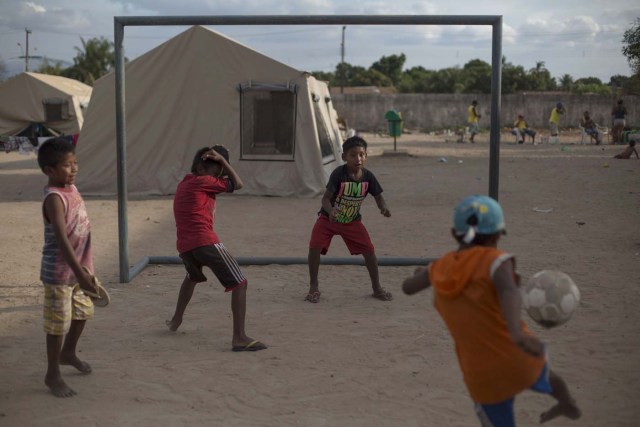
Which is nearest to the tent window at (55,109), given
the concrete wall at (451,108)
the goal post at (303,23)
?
the concrete wall at (451,108)

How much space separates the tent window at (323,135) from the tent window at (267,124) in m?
0.60

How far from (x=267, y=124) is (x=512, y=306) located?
11.9m

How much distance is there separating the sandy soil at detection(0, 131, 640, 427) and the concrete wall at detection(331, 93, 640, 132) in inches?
1194

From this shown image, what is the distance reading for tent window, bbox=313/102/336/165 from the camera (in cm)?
1483

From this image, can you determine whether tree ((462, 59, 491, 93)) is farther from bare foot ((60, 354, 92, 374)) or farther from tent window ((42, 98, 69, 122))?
bare foot ((60, 354, 92, 374))

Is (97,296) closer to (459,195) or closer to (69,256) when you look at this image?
(69,256)

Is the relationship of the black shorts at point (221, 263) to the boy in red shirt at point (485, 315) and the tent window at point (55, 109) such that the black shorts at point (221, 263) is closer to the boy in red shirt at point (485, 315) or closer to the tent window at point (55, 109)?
the boy in red shirt at point (485, 315)

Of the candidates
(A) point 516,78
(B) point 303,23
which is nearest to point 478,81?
(A) point 516,78

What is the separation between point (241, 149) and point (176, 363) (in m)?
9.69

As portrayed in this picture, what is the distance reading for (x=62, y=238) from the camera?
4098 millimetres

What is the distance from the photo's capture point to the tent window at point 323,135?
14.8m

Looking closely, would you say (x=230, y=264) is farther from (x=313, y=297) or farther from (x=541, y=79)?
(x=541, y=79)

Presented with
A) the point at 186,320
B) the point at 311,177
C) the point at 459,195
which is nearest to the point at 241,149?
the point at 311,177

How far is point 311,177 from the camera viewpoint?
14234mm
